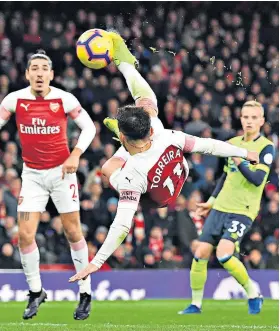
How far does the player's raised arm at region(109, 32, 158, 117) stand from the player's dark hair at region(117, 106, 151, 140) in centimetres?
96

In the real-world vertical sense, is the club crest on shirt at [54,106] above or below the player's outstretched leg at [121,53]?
below

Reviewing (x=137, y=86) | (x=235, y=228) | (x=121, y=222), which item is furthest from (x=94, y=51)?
(x=235, y=228)

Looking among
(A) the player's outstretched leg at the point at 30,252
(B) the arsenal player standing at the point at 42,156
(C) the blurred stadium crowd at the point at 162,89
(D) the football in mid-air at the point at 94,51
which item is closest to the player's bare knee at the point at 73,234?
(B) the arsenal player standing at the point at 42,156

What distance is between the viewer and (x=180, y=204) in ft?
51.0

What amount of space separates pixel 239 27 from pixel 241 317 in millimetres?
9939

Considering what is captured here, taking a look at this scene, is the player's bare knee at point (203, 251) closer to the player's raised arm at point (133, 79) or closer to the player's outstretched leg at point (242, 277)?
the player's outstretched leg at point (242, 277)

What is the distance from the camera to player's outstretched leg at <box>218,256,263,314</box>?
38.3 feet

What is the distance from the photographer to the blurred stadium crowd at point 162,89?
1536cm

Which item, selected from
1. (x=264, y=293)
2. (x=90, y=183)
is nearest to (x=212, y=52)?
(x=90, y=183)

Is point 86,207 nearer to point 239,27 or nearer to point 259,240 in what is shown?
point 259,240

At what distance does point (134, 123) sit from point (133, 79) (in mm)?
1812

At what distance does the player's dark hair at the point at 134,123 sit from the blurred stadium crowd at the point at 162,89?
21.5ft

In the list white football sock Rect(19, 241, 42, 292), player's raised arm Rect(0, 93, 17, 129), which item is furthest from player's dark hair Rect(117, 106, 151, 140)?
white football sock Rect(19, 241, 42, 292)

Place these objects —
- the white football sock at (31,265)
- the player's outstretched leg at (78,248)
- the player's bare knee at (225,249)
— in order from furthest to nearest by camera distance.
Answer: the player's bare knee at (225,249), the player's outstretched leg at (78,248), the white football sock at (31,265)
